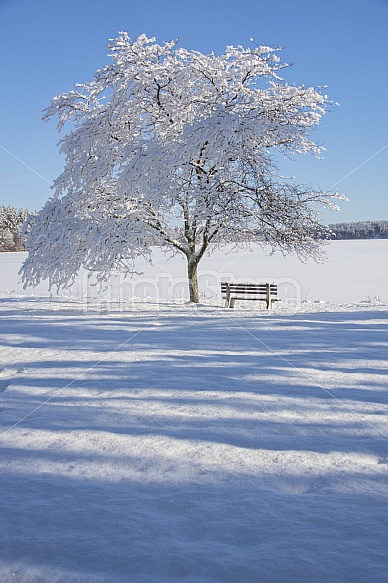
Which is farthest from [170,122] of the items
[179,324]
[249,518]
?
[249,518]

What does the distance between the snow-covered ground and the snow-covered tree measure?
5.93m

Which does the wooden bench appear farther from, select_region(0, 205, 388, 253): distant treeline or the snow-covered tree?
Result: select_region(0, 205, 388, 253): distant treeline

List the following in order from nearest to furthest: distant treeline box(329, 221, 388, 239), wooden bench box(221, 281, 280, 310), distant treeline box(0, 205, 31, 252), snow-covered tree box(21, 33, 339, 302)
A: snow-covered tree box(21, 33, 339, 302), wooden bench box(221, 281, 280, 310), distant treeline box(0, 205, 31, 252), distant treeline box(329, 221, 388, 239)

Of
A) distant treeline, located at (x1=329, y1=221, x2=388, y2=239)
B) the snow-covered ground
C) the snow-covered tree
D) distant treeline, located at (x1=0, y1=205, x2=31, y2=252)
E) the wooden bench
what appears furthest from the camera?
distant treeline, located at (x1=329, y1=221, x2=388, y2=239)

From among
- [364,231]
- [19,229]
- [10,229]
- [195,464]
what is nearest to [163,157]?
[195,464]

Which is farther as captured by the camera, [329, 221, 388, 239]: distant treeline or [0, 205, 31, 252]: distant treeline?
[329, 221, 388, 239]: distant treeline

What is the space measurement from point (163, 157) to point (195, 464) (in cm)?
973

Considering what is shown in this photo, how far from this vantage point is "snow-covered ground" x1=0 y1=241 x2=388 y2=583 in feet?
7.39

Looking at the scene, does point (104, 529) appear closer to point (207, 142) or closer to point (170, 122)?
point (207, 142)

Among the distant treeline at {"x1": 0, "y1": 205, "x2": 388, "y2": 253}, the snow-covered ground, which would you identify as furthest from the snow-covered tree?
the distant treeline at {"x1": 0, "y1": 205, "x2": 388, "y2": 253}

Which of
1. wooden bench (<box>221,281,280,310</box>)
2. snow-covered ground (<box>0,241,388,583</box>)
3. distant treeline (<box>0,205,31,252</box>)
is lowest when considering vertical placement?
snow-covered ground (<box>0,241,388,583</box>)

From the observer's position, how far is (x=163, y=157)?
456 inches

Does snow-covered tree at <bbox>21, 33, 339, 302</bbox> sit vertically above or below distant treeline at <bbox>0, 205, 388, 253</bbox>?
below

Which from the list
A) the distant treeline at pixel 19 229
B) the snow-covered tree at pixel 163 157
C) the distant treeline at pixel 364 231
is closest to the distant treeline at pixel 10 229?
the distant treeline at pixel 19 229
